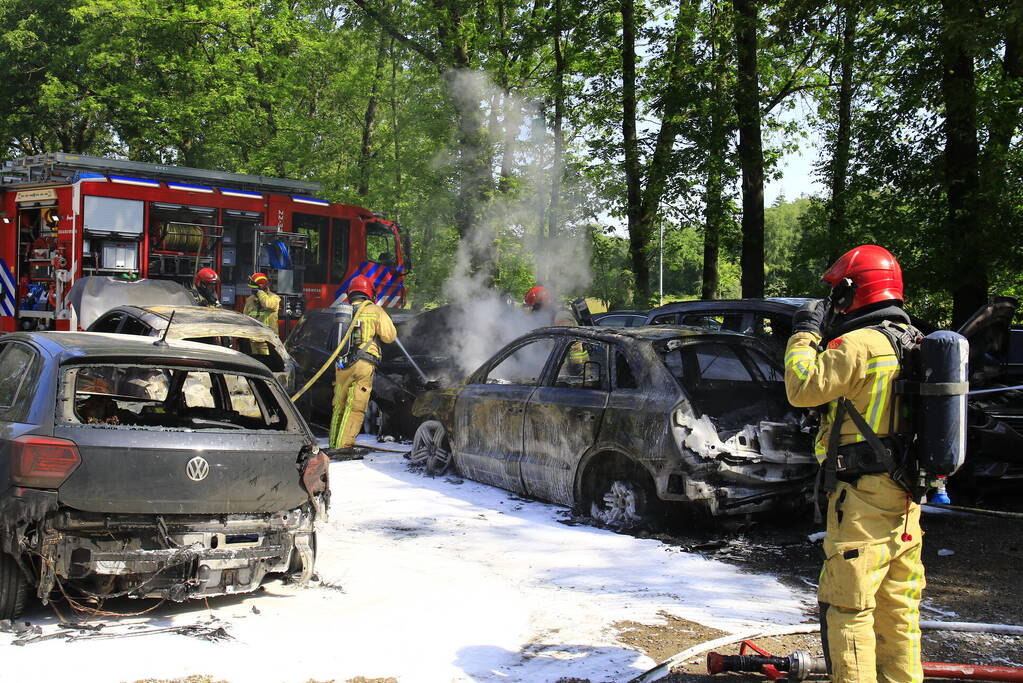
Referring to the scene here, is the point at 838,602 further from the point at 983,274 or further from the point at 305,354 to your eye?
the point at 983,274

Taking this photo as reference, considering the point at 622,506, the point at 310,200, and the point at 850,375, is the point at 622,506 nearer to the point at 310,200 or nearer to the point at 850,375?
the point at 850,375

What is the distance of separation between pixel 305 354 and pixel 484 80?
32.5 ft

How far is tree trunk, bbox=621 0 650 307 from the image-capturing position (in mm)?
17312

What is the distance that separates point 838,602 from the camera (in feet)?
11.5

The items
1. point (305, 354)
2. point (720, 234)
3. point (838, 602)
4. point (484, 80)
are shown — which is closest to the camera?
point (838, 602)

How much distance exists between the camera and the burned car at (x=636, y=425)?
6.24m

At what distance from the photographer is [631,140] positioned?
17.4 metres

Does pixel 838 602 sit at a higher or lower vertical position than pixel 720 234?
lower

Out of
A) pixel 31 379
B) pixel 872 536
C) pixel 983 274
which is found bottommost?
pixel 872 536

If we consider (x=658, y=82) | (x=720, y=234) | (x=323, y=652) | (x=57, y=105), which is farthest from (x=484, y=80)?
(x=323, y=652)

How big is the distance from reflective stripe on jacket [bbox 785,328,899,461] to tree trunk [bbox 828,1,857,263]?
10.3 m

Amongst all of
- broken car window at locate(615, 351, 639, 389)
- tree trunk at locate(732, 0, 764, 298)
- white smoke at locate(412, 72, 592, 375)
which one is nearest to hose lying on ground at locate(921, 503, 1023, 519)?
broken car window at locate(615, 351, 639, 389)

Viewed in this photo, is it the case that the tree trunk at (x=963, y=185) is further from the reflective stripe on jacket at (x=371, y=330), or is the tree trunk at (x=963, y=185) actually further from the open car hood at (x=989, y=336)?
the reflective stripe on jacket at (x=371, y=330)

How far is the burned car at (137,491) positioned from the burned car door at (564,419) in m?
2.29
